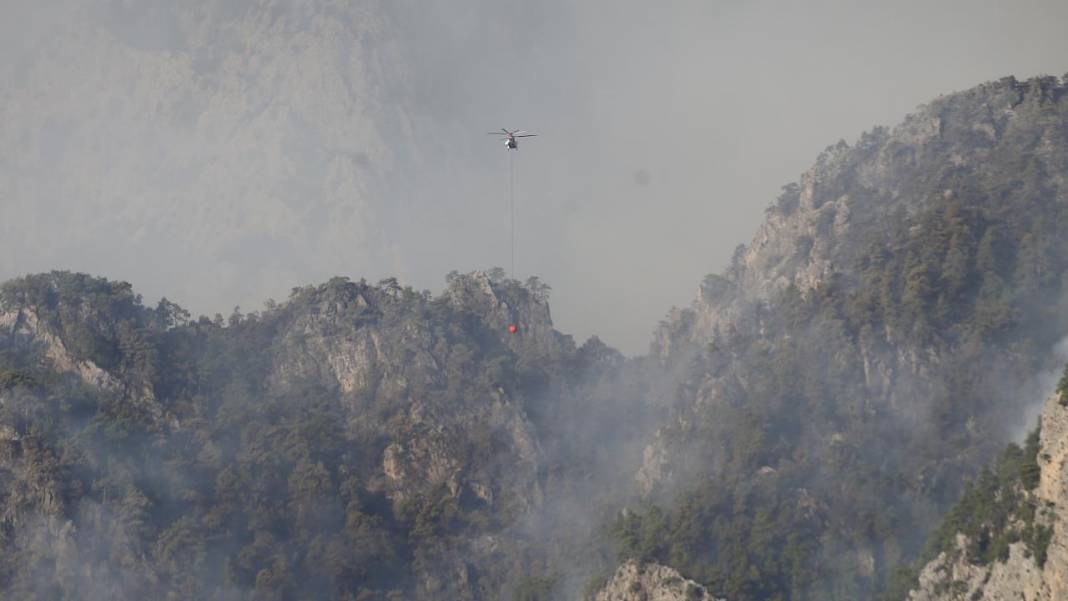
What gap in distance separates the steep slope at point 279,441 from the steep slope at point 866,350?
1203 cm

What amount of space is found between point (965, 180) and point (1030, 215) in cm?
688

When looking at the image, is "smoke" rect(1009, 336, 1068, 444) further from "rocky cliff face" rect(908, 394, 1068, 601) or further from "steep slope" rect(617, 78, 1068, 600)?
"rocky cliff face" rect(908, 394, 1068, 601)

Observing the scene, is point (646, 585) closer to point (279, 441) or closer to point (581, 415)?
point (581, 415)

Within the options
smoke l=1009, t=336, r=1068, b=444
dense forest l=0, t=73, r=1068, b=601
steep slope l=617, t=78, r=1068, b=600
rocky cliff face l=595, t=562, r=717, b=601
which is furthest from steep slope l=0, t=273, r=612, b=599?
smoke l=1009, t=336, r=1068, b=444

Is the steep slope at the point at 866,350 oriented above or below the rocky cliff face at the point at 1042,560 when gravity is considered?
above

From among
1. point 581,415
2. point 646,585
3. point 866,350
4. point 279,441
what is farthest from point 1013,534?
point 279,441

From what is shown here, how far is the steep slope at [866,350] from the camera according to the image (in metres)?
133

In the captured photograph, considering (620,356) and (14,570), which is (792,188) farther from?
(14,570)

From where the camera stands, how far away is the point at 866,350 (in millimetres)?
144375

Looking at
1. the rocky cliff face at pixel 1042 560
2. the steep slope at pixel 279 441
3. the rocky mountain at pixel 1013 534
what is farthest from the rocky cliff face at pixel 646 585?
Result: the rocky cliff face at pixel 1042 560

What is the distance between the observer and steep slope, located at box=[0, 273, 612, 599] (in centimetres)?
13562

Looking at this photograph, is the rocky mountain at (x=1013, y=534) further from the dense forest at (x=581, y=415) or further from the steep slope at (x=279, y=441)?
the steep slope at (x=279, y=441)

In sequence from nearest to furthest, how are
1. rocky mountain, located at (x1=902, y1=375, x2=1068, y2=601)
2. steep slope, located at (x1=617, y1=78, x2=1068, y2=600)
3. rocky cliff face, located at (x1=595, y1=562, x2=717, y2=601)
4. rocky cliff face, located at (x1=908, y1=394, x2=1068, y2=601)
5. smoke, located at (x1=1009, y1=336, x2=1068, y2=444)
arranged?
1. rocky cliff face, located at (x1=908, y1=394, x2=1068, y2=601)
2. rocky mountain, located at (x1=902, y1=375, x2=1068, y2=601)
3. rocky cliff face, located at (x1=595, y1=562, x2=717, y2=601)
4. steep slope, located at (x1=617, y1=78, x2=1068, y2=600)
5. smoke, located at (x1=1009, y1=336, x2=1068, y2=444)

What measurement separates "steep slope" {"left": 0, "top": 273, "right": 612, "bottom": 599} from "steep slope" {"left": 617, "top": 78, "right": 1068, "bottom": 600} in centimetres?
1203
